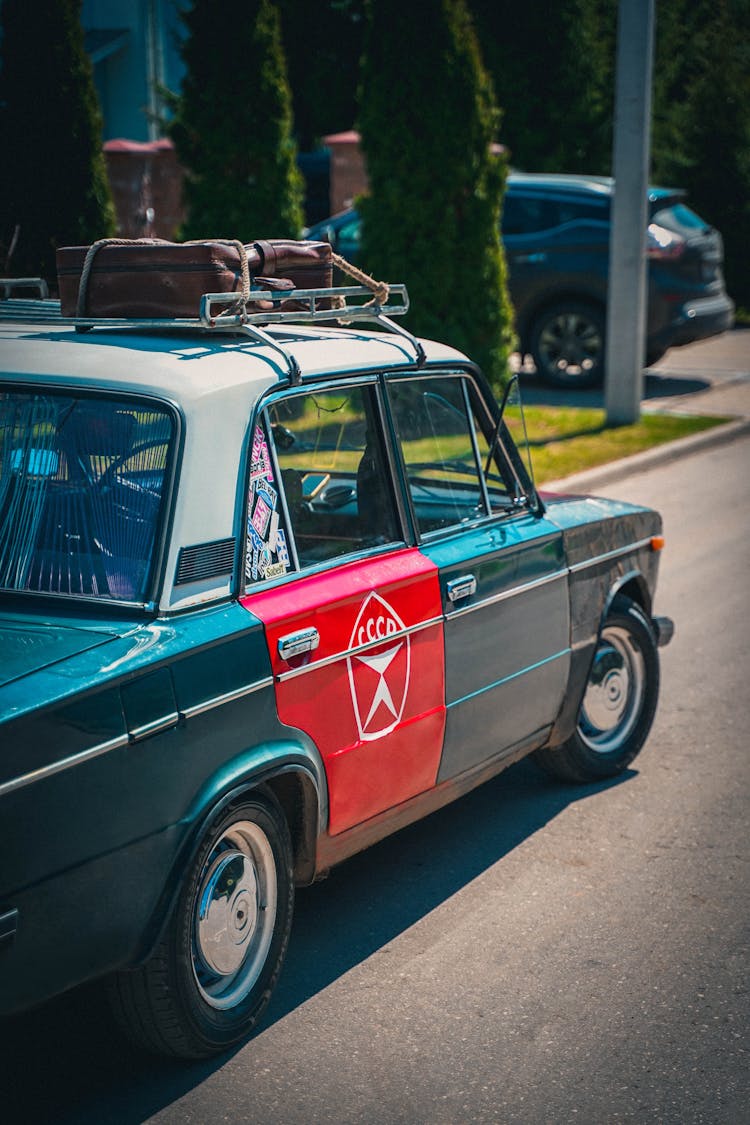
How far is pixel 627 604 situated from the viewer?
206 inches

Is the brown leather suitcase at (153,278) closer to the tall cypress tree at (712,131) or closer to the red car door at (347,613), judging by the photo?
the red car door at (347,613)

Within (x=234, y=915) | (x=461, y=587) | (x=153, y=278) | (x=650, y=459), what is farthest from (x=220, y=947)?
(x=650, y=459)

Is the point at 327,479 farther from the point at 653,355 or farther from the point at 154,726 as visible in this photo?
the point at 653,355

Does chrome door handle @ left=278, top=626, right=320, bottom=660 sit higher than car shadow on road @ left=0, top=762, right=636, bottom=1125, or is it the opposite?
chrome door handle @ left=278, top=626, right=320, bottom=660

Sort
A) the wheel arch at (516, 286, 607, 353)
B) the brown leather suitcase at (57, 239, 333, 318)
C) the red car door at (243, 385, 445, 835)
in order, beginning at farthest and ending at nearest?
the wheel arch at (516, 286, 607, 353) < the brown leather suitcase at (57, 239, 333, 318) < the red car door at (243, 385, 445, 835)

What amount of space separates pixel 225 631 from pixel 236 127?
9739 millimetres

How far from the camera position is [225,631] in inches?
128

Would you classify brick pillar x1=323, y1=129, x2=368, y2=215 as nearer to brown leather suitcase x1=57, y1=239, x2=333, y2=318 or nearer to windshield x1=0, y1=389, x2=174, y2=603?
brown leather suitcase x1=57, y1=239, x2=333, y2=318

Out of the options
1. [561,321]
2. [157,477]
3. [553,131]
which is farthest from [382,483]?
[553,131]

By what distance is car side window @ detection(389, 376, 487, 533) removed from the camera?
13.9 feet

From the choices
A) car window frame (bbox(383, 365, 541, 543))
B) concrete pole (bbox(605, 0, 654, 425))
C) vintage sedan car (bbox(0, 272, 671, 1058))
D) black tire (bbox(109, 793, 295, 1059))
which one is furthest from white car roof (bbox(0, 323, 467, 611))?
concrete pole (bbox(605, 0, 654, 425))

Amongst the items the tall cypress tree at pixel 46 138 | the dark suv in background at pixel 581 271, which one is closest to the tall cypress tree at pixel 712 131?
the dark suv in background at pixel 581 271

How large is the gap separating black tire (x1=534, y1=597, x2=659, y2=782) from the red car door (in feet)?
3.86

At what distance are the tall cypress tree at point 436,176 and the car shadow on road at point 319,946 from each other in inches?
305
